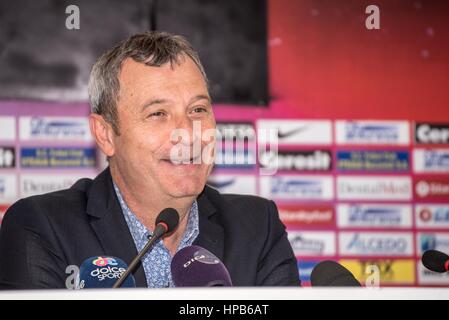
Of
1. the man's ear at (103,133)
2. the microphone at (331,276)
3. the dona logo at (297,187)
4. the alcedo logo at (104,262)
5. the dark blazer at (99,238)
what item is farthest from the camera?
the dona logo at (297,187)

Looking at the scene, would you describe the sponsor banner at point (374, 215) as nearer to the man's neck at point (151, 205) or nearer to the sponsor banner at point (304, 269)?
the sponsor banner at point (304, 269)

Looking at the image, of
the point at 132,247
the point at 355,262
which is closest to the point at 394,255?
the point at 355,262

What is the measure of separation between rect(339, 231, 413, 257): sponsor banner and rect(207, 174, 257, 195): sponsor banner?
0.59 metres

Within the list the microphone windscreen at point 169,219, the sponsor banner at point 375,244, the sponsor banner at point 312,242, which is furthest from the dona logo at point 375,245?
the microphone windscreen at point 169,219

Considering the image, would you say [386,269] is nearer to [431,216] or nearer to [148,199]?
[431,216]

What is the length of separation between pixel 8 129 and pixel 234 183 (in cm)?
124

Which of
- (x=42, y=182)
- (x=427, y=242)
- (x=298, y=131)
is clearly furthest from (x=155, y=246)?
(x=427, y=242)

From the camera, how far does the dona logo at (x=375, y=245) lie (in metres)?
3.71

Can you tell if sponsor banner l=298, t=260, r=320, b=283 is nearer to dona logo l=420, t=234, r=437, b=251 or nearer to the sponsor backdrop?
the sponsor backdrop

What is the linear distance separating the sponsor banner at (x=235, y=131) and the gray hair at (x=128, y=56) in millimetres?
1555

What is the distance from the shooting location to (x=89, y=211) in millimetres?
2047
